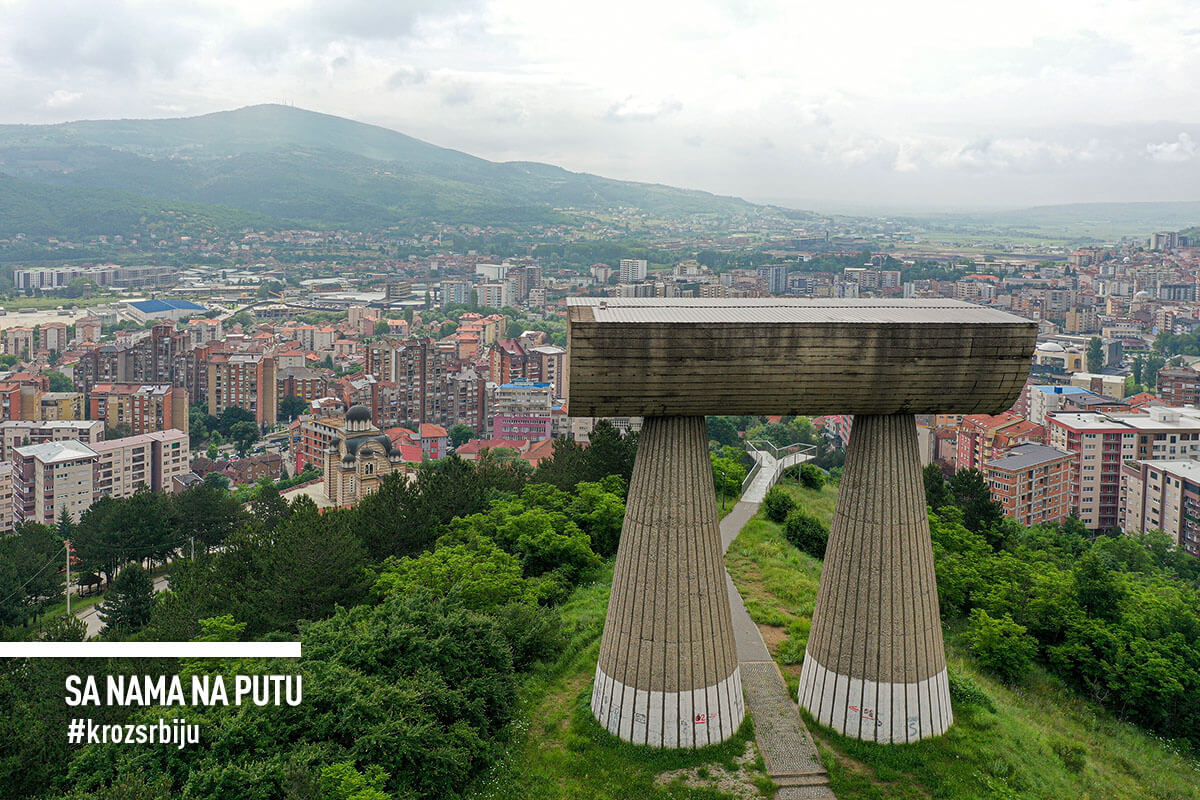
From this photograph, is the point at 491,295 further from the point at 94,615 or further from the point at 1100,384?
the point at 94,615

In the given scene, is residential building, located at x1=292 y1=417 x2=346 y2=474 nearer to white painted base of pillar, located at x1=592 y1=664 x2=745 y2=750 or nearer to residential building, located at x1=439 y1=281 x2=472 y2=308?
white painted base of pillar, located at x1=592 y1=664 x2=745 y2=750

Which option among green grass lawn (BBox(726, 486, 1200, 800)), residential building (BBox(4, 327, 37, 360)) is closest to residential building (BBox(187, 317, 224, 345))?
residential building (BBox(4, 327, 37, 360))

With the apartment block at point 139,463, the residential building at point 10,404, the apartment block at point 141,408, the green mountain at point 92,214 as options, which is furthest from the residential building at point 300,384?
the green mountain at point 92,214

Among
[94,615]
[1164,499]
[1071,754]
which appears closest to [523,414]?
[94,615]

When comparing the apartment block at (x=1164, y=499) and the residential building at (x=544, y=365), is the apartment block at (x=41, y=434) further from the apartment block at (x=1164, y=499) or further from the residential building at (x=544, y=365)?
the apartment block at (x=1164, y=499)

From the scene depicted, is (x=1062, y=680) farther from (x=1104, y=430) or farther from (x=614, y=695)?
(x=1104, y=430)

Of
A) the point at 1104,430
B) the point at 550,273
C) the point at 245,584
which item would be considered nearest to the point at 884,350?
the point at 245,584
